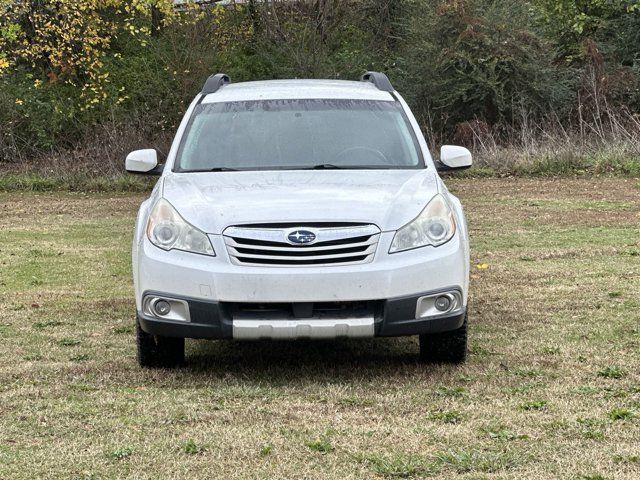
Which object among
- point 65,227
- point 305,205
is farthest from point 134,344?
point 65,227

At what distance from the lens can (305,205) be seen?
21.0 ft

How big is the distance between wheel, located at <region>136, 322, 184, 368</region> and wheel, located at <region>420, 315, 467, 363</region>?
141cm

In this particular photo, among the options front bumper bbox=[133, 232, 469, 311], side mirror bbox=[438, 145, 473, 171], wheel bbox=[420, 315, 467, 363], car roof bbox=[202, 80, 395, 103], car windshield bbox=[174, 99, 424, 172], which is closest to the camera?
front bumper bbox=[133, 232, 469, 311]

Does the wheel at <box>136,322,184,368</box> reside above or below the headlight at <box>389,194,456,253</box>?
below

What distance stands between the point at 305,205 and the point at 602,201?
12.5 metres

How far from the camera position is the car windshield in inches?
293

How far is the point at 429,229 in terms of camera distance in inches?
257

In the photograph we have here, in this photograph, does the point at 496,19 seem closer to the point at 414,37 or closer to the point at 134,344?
the point at 414,37

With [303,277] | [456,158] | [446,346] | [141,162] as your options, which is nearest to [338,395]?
[303,277]

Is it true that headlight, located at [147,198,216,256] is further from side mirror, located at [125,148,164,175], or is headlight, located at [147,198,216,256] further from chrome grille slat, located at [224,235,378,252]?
A: side mirror, located at [125,148,164,175]

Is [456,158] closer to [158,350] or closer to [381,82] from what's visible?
[381,82]

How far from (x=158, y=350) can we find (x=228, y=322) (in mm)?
773

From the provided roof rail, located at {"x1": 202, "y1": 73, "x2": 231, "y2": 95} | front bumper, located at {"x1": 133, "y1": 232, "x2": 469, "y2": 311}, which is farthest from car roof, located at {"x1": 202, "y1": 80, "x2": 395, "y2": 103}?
front bumper, located at {"x1": 133, "y1": 232, "x2": 469, "y2": 311}

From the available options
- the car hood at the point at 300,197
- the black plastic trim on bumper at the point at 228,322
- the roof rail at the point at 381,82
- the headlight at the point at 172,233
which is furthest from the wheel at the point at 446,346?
the roof rail at the point at 381,82
